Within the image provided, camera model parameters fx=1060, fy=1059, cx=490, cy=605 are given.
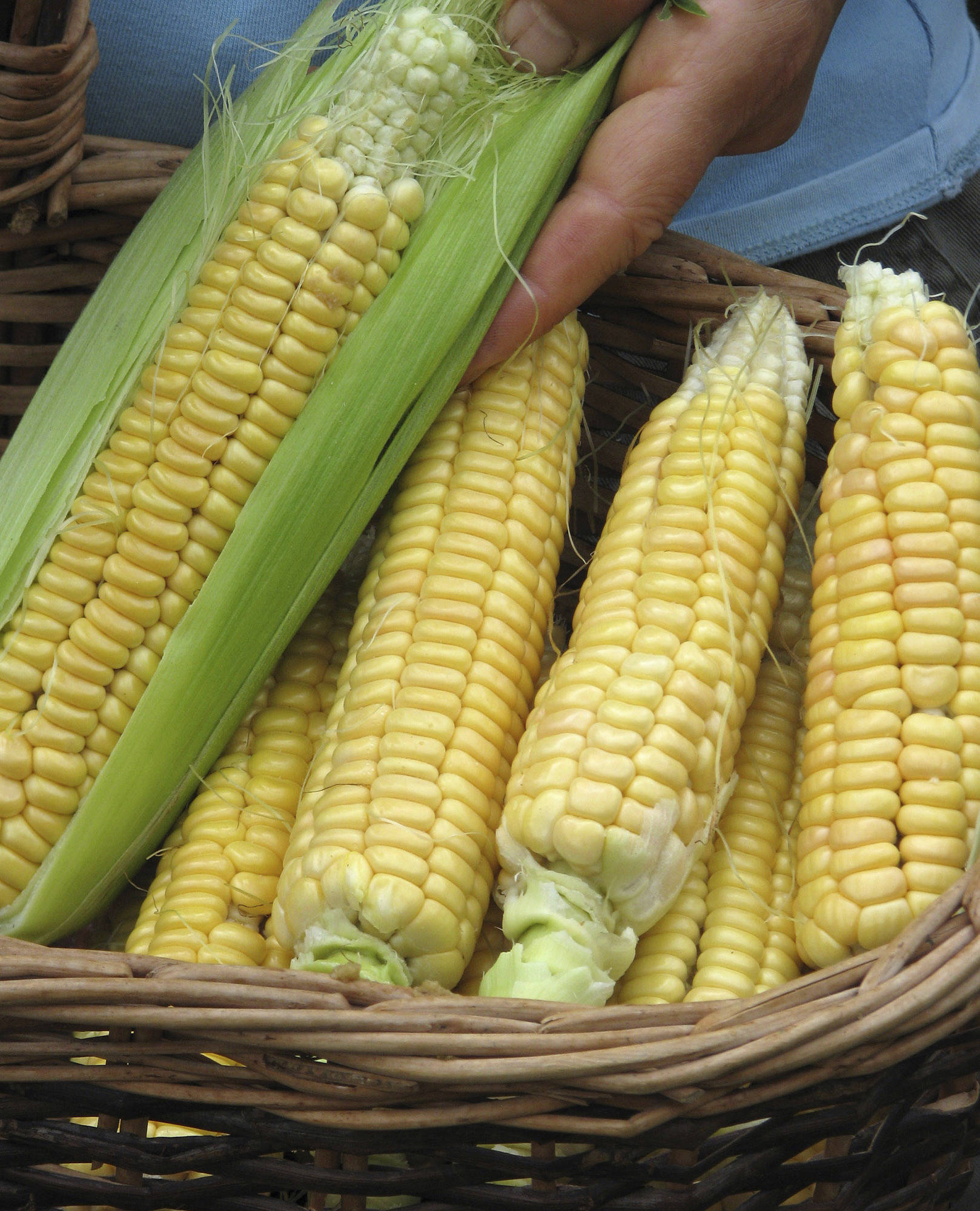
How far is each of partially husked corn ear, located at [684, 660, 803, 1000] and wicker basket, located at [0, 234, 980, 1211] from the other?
13cm

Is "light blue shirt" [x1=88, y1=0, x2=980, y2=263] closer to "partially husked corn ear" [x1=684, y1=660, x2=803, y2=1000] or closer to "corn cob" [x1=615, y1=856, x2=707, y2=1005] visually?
"partially husked corn ear" [x1=684, y1=660, x2=803, y2=1000]

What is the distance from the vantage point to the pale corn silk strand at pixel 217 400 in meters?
0.90

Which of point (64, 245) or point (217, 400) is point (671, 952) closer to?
point (217, 400)

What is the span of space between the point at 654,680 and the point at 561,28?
0.64m

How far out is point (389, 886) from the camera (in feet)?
2.35

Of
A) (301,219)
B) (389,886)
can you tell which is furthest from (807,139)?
(389,886)

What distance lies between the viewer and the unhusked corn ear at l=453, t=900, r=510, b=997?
814 mm

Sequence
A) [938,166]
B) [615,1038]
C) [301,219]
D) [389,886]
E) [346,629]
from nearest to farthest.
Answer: [615,1038] → [389,886] → [301,219] → [346,629] → [938,166]

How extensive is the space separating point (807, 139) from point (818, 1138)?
3.95 ft

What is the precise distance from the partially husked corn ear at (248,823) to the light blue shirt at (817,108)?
680mm

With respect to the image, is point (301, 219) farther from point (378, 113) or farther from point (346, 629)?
point (346, 629)

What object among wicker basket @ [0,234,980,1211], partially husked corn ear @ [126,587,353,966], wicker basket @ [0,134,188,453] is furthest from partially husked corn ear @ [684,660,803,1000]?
wicker basket @ [0,134,188,453]

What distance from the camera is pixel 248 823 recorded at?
2.97 feet

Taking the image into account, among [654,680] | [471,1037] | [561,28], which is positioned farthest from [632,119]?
[471,1037]
